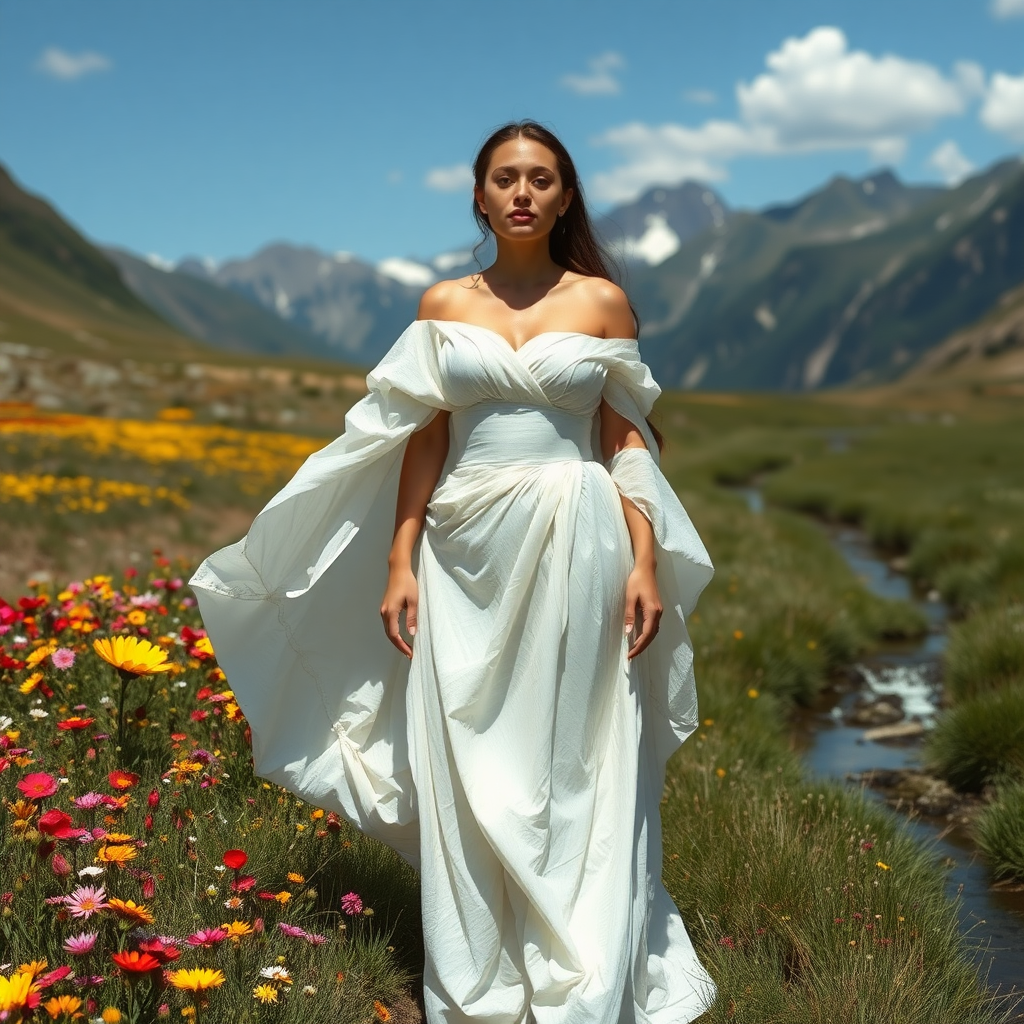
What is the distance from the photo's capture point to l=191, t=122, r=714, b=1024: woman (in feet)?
12.1

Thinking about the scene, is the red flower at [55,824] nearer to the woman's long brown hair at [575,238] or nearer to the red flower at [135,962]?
the red flower at [135,962]

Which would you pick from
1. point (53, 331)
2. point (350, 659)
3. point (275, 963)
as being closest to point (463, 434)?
point (350, 659)

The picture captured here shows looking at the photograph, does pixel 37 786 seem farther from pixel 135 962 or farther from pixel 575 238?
pixel 575 238

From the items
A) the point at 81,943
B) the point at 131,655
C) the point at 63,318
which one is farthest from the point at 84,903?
the point at 63,318

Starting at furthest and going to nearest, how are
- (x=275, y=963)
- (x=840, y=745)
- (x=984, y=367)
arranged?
(x=984, y=367) < (x=840, y=745) < (x=275, y=963)

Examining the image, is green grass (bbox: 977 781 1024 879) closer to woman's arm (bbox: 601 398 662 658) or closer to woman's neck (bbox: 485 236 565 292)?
woman's arm (bbox: 601 398 662 658)

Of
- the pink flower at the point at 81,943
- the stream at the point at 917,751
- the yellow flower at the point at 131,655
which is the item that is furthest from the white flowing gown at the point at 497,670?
the stream at the point at 917,751

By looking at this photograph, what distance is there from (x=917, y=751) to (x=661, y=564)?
5.09 meters

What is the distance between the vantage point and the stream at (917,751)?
5.08 meters

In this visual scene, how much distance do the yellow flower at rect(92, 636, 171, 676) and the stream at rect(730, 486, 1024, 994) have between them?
→ 3.03 metres

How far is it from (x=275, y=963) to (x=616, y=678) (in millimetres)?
1332

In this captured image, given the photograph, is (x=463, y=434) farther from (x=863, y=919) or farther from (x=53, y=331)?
(x=53, y=331)

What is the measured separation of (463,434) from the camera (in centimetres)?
405

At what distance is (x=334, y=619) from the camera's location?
4.30 meters
